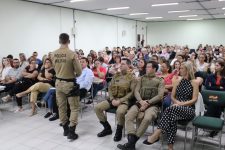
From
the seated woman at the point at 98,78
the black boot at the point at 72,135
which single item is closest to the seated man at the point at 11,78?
the seated woman at the point at 98,78

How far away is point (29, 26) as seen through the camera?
8.09 meters

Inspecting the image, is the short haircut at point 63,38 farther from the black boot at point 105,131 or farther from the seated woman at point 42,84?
the seated woman at point 42,84

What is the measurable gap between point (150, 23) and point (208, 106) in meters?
15.0

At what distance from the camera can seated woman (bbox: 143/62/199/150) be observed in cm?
312

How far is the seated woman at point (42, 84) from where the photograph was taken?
4969mm

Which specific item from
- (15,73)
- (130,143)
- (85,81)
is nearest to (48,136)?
(85,81)

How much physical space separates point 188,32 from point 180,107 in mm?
14870

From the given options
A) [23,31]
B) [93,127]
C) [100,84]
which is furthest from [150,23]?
[93,127]

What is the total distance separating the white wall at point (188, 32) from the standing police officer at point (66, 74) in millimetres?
14785

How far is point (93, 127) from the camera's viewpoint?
4.23 meters

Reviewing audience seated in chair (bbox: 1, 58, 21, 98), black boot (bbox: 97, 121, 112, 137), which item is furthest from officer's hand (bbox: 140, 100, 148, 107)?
audience seated in chair (bbox: 1, 58, 21, 98)

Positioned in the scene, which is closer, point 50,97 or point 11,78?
point 50,97

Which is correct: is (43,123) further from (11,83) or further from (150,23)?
(150,23)

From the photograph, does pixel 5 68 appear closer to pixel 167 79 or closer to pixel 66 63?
pixel 66 63
